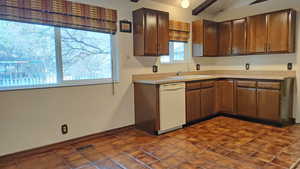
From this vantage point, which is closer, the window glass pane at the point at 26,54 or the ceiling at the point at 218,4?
the window glass pane at the point at 26,54

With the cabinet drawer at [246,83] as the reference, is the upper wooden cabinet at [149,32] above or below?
above

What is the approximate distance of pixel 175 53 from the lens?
4523mm

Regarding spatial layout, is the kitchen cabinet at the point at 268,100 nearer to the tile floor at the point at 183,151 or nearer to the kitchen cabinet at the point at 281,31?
the tile floor at the point at 183,151

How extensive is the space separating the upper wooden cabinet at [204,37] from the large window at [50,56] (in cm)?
205

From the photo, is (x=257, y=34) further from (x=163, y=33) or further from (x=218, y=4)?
(x=163, y=33)

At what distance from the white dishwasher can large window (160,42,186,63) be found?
92 cm

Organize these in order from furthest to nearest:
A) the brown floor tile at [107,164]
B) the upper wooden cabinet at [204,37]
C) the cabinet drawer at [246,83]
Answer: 1. the upper wooden cabinet at [204,37]
2. the cabinet drawer at [246,83]
3. the brown floor tile at [107,164]

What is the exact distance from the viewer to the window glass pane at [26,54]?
2.59 meters

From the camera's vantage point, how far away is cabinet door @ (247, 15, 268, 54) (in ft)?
13.2

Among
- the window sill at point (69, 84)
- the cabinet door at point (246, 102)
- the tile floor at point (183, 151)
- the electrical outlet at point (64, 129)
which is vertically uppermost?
the window sill at point (69, 84)

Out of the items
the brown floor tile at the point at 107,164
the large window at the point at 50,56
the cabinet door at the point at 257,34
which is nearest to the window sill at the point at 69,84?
the large window at the point at 50,56

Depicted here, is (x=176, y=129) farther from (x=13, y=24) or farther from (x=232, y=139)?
(x=13, y=24)

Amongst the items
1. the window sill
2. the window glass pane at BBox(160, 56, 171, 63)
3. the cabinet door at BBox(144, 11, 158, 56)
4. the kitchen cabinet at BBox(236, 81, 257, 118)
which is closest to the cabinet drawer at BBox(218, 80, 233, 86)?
the kitchen cabinet at BBox(236, 81, 257, 118)

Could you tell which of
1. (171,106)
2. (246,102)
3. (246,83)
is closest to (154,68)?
(171,106)
